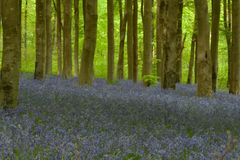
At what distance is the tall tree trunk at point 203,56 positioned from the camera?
14.8 metres

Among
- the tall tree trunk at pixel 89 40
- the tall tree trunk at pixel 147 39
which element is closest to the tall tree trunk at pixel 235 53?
the tall tree trunk at pixel 147 39

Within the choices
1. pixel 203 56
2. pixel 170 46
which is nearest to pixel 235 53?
pixel 170 46

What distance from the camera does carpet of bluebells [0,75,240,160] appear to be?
515 centimetres

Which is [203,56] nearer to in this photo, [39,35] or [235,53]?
[235,53]

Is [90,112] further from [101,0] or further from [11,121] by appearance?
[101,0]

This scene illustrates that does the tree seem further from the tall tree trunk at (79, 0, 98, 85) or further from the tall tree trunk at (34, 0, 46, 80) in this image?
the tall tree trunk at (34, 0, 46, 80)

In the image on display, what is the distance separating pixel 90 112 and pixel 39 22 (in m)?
9.98

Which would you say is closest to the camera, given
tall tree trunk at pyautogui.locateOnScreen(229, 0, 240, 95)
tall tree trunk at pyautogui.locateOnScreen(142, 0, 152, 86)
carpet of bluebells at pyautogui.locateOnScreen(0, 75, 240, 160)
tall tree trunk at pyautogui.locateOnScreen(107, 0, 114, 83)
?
carpet of bluebells at pyautogui.locateOnScreen(0, 75, 240, 160)

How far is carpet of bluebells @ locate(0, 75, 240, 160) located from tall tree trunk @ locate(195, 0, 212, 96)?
3519 mm

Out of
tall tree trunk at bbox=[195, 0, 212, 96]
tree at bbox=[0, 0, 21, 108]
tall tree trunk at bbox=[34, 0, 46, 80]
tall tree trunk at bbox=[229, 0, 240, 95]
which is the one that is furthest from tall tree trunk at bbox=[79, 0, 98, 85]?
tall tree trunk at bbox=[229, 0, 240, 95]

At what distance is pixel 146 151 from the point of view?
558 cm

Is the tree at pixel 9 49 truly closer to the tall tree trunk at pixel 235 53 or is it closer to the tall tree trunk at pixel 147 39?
the tall tree trunk at pixel 147 39

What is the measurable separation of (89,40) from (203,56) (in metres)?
4.23

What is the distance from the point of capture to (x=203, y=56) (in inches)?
582
